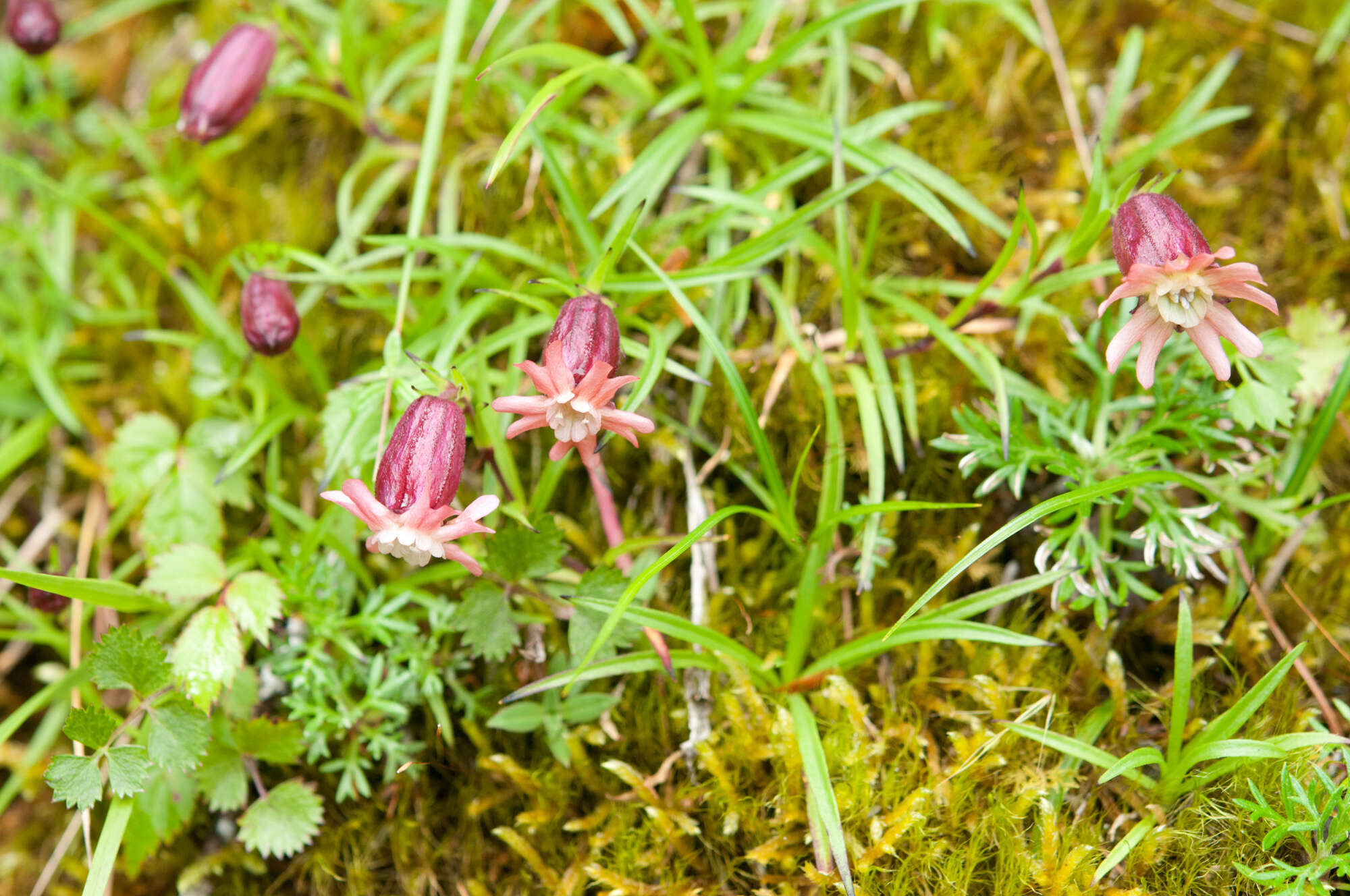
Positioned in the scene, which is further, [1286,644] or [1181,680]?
[1286,644]

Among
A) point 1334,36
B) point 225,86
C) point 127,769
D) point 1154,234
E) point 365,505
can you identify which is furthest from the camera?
point 1334,36

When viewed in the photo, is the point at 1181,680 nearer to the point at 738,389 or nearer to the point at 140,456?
the point at 738,389

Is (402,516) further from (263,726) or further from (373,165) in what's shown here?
(373,165)

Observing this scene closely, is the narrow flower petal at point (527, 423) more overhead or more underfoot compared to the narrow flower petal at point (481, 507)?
more overhead

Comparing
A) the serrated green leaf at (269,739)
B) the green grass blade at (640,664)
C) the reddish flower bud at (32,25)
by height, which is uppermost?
the reddish flower bud at (32,25)

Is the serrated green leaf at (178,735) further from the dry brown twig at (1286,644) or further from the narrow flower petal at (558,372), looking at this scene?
the dry brown twig at (1286,644)

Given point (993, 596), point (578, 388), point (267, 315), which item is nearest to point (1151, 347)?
point (993, 596)

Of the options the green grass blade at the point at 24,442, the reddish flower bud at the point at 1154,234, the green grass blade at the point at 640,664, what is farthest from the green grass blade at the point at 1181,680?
the green grass blade at the point at 24,442
